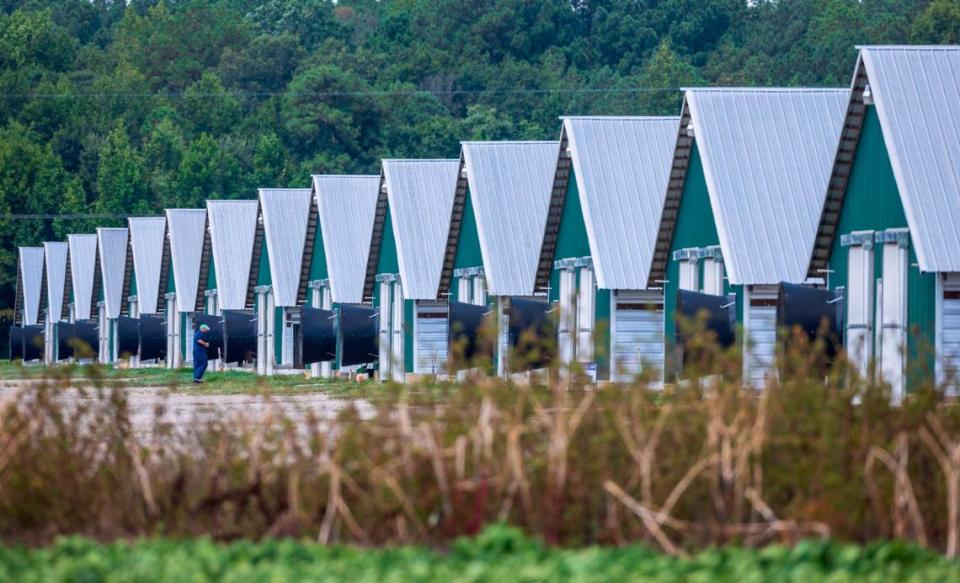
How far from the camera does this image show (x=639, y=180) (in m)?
38.2

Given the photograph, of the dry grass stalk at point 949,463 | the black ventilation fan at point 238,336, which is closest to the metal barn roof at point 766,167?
the dry grass stalk at point 949,463

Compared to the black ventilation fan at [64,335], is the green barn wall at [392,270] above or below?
above

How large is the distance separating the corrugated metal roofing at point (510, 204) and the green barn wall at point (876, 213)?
12083 millimetres

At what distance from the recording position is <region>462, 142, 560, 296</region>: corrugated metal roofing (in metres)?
41.9

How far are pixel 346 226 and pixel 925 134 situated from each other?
26.8 metres

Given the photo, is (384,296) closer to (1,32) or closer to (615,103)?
(615,103)

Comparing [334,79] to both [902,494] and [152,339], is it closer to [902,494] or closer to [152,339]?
[152,339]

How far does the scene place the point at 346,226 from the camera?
171ft

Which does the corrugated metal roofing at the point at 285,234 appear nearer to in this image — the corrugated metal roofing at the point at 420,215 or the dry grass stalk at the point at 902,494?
the corrugated metal roofing at the point at 420,215

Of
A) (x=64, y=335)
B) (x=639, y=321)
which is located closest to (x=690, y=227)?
(x=639, y=321)

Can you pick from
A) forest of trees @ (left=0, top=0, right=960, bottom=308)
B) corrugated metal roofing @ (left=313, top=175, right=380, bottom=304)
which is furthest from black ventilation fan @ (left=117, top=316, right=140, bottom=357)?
forest of trees @ (left=0, top=0, right=960, bottom=308)

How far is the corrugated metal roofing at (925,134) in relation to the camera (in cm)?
2597

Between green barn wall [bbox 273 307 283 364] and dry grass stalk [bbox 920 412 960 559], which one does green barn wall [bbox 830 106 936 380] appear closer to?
dry grass stalk [bbox 920 412 960 559]

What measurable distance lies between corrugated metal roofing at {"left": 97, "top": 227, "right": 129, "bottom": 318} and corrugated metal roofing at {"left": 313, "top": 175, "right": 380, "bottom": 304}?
2245cm
